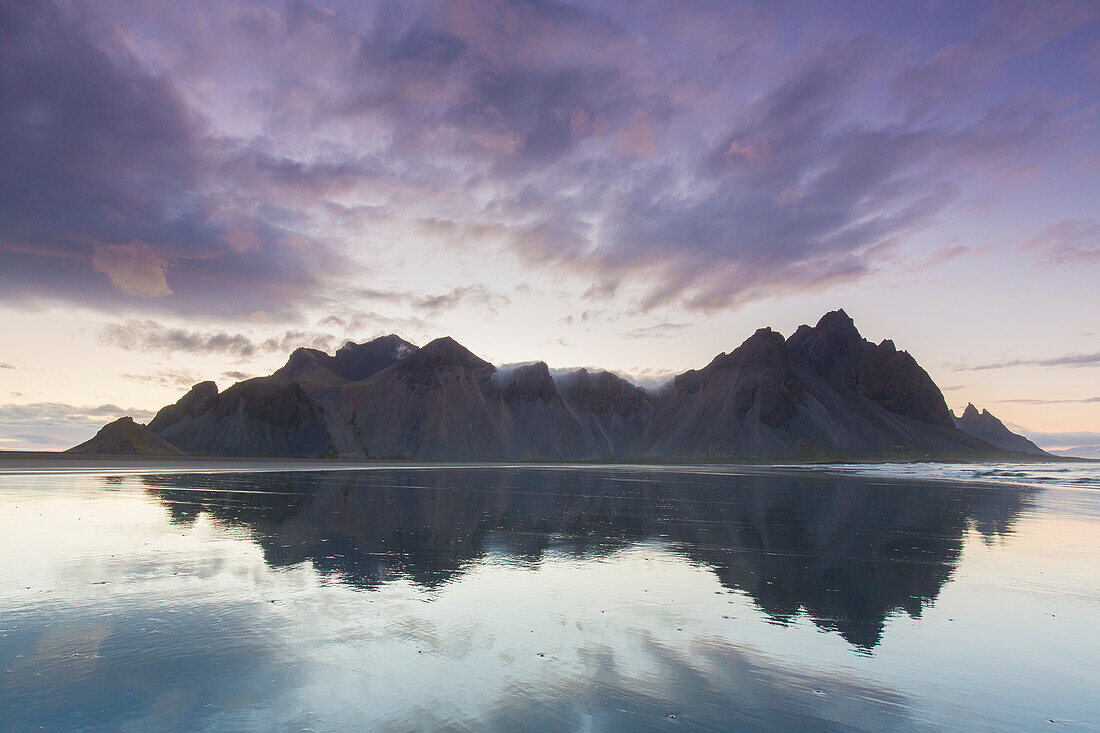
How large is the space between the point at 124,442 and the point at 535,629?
162703 mm

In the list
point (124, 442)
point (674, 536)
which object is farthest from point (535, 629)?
point (124, 442)

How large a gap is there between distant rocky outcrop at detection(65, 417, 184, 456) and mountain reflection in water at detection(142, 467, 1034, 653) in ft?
407

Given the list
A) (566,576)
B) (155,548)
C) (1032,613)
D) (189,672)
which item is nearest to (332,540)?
(155,548)

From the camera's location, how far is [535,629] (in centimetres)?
998

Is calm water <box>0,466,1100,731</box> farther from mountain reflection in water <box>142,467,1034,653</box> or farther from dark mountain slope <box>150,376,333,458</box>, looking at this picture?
dark mountain slope <box>150,376,333,458</box>

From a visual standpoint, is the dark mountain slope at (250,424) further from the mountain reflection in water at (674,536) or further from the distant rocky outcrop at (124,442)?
the mountain reflection in water at (674,536)

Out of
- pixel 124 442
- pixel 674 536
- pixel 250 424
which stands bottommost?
pixel 674 536

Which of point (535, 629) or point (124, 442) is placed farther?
point (124, 442)

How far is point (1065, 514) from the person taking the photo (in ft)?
99.2

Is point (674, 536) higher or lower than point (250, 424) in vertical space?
lower

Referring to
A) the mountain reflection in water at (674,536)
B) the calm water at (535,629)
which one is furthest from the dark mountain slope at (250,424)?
the calm water at (535,629)

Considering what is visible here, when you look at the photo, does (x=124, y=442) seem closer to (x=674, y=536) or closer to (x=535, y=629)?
(x=674, y=536)

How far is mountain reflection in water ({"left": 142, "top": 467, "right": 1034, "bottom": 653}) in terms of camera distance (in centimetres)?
1326

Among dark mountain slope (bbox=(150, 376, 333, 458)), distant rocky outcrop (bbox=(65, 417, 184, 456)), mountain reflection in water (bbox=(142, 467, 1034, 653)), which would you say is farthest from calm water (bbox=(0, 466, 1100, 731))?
dark mountain slope (bbox=(150, 376, 333, 458))
